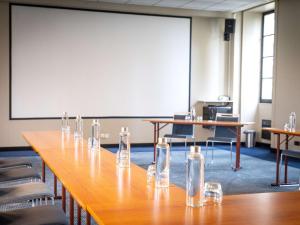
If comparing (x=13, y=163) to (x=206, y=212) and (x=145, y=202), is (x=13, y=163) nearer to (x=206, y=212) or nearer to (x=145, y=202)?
(x=145, y=202)

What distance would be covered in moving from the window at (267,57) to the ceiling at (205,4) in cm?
67

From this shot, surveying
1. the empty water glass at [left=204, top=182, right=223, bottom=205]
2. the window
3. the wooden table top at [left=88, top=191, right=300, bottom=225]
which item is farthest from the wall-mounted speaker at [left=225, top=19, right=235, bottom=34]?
the empty water glass at [left=204, top=182, right=223, bottom=205]

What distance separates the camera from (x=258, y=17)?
360 inches

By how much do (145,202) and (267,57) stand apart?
7.94 metres

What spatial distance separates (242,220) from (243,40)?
8.04 m

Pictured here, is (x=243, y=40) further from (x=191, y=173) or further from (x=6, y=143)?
(x=191, y=173)

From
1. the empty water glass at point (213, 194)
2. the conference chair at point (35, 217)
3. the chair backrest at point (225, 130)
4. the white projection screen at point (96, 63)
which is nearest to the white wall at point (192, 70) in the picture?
the white projection screen at point (96, 63)

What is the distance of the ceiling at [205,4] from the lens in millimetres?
8156

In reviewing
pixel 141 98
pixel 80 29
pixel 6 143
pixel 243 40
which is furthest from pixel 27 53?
pixel 243 40

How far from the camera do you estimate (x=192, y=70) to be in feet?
30.0

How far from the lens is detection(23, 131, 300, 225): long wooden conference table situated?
5.03ft

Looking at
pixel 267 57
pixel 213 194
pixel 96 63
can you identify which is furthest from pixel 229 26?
pixel 213 194

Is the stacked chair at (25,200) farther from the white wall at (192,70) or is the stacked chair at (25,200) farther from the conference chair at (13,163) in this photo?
the white wall at (192,70)

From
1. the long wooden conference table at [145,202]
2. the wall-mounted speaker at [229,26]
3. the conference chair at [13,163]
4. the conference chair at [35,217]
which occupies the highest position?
the wall-mounted speaker at [229,26]
